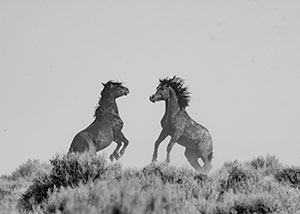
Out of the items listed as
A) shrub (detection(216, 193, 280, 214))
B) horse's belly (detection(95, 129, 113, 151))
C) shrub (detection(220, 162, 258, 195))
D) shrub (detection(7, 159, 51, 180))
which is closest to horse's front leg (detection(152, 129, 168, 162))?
horse's belly (detection(95, 129, 113, 151))

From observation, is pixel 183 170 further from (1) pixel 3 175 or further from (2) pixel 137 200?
(1) pixel 3 175

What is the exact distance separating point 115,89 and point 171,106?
1986mm

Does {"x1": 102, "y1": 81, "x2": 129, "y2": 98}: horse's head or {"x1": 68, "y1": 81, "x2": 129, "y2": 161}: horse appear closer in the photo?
{"x1": 68, "y1": 81, "x2": 129, "y2": 161}: horse

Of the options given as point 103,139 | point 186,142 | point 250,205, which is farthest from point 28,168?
point 250,205

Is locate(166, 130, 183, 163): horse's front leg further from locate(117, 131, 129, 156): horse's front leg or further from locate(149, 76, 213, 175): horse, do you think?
locate(117, 131, 129, 156): horse's front leg

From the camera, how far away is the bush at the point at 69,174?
451 inches

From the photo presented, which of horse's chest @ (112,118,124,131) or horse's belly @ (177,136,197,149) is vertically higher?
horse's belly @ (177,136,197,149)

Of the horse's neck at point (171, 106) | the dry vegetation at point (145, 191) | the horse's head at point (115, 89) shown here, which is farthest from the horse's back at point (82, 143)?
the horse's neck at point (171, 106)

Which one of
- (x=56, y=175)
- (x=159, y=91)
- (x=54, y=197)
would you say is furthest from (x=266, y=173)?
(x=54, y=197)

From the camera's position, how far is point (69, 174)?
1200cm

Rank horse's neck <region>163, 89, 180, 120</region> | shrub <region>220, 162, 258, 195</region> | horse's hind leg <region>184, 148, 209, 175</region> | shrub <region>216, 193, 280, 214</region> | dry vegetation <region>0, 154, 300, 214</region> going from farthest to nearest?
horse's hind leg <region>184, 148, 209, 175</region> → horse's neck <region>163, 89, 180, 120</region> → shrub <region>220, 162, 258, 195</region> → shrub <region>216, 193, 280, 214</region> → dry vegetation <region>0, 154, 300, 214</region>

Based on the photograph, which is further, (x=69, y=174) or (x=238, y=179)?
(x=238, y=179)

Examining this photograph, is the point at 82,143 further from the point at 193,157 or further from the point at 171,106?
→ the point at 193,157

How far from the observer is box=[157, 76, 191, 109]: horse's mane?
19267 mm
